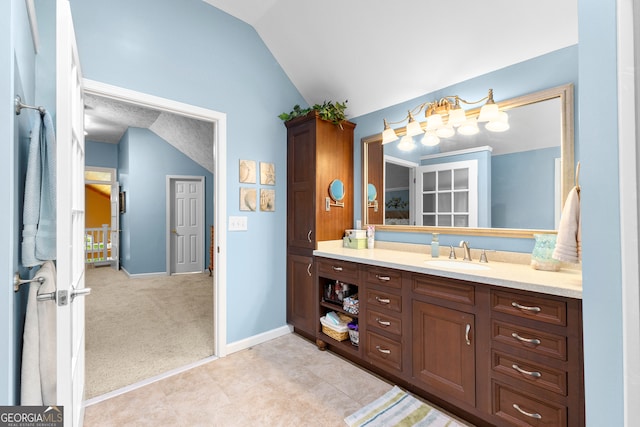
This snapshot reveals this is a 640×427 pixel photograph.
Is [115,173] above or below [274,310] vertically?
above

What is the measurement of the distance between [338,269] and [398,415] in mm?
1057

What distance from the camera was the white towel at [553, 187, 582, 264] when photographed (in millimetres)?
1445

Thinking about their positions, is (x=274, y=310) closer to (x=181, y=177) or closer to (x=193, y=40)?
(x=193, y=40)

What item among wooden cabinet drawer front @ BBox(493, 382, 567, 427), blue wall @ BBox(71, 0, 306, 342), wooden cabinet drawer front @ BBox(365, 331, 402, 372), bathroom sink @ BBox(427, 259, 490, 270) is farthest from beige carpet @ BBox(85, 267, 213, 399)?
wooden cabinet drawer front @ BBox(493, 382, 567, 427)

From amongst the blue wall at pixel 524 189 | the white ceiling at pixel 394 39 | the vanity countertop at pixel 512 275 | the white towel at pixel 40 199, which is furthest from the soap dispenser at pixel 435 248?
the white towel at pixel 40 199

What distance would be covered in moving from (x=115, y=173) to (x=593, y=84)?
7.96 meters

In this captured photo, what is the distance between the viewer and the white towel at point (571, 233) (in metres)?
1.45

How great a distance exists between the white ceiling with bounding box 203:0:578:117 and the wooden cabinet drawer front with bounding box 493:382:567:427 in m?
2.04

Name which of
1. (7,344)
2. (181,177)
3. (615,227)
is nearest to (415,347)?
(615,227)

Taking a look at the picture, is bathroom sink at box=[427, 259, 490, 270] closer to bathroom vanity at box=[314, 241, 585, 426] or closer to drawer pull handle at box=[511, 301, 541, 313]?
bathroom vanity at box=[314, 241, 585, 426]

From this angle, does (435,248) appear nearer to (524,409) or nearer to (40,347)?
(524,409)

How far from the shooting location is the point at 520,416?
1422 millimetres

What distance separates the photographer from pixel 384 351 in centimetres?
202

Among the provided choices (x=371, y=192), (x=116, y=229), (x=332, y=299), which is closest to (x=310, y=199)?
(x=371, y=192)
